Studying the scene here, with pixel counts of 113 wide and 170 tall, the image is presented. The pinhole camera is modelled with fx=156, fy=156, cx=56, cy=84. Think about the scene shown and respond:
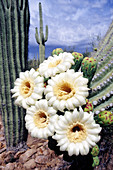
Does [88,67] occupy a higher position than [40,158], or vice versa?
[88,67]

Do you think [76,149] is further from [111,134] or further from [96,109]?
[111,134]

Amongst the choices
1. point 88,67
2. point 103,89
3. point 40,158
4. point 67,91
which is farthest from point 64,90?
point 40,158

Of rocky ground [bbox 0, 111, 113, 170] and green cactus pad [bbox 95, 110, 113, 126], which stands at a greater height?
green cactus pad [bbox 95, 110, 113, 126]

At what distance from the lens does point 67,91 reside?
0.79 m

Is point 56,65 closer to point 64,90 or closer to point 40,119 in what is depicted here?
point 64,90

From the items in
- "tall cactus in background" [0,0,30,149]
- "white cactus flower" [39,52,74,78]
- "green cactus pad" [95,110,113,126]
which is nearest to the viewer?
"white cactus flower" [39,52,74,78]

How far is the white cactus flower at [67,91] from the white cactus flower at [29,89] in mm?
58

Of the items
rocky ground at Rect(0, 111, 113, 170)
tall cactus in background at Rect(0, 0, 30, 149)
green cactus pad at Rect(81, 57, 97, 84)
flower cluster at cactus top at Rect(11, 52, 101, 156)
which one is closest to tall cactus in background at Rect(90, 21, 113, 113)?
rocky ground at Rect(0, 111, 113, 170)

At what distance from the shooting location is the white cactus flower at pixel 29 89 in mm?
797

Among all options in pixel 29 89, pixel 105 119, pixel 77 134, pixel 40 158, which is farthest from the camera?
pixel 40 158

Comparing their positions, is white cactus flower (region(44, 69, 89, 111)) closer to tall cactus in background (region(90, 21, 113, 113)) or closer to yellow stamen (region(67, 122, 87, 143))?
yellow stamen (region(67, 122, 87, 143))

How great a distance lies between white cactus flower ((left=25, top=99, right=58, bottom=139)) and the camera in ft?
2.45

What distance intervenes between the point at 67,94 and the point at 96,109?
89 centimetres

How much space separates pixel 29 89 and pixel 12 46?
3.29ft
